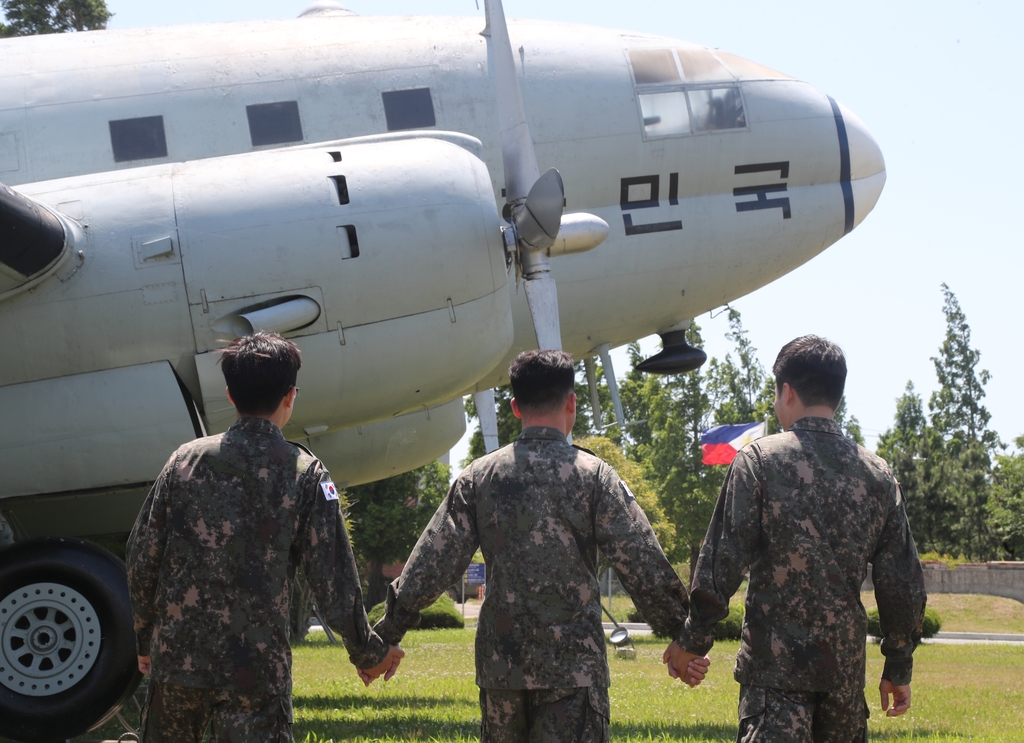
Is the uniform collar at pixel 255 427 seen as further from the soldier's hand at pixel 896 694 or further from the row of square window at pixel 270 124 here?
the row of square window at pixel 270 124

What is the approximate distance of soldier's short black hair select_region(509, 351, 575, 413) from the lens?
187 inches

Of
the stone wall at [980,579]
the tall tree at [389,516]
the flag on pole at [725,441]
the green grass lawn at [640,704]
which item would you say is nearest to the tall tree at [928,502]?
the stone wall at [980,579]

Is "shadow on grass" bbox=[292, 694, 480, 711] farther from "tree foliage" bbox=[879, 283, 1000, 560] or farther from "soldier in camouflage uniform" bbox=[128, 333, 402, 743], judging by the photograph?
"tree foliage" bbox=[879, 283, 1000, 560]

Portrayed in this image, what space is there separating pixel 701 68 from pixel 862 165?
2355mm

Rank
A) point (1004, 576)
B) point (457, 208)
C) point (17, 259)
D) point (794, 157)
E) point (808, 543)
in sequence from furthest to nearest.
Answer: point (1004, 576) → point (794, 157) → point (457, 208) → point (17, 259) → point (808, 543)

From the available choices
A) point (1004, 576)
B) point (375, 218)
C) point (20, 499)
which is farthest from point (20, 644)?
point (1004, 576)

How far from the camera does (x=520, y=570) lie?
4.47m

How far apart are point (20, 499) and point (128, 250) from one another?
6.89 feet

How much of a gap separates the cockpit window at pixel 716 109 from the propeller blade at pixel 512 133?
2497mm

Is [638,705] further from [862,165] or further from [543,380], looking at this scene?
[543,380]

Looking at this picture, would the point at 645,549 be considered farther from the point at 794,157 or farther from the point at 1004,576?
the point at 1004,576

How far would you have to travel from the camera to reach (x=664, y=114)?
1170 centimetres

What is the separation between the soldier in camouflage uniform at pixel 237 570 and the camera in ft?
13.8

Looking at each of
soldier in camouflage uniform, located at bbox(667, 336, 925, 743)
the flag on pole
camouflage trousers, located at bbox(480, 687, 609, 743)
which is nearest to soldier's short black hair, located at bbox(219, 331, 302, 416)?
camouflage trousers, located at bbox(480, 687, 609, 743)
